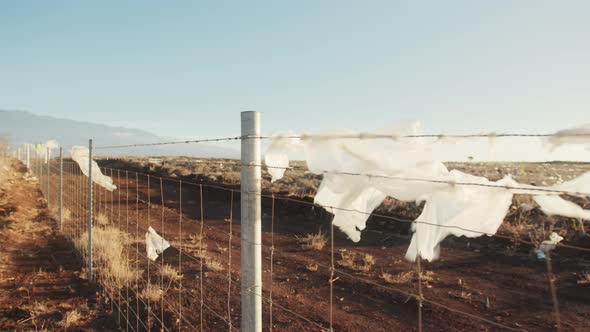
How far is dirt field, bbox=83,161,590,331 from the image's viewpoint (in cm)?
467

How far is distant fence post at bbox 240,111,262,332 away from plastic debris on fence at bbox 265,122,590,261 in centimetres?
17

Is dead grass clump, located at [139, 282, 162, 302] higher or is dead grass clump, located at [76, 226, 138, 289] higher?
dead grass clump, located at [76, 226, 138, 289]

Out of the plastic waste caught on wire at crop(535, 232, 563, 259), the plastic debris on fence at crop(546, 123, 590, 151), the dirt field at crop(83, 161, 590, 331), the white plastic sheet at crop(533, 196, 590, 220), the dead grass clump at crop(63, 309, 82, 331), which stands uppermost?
the plastic debris on fence at crop(546, 123, 590, 151)

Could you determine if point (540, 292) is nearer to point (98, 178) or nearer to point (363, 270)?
point (363, 270)

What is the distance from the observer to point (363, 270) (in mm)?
Result: 6531

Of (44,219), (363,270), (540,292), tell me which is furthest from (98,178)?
(540,292)

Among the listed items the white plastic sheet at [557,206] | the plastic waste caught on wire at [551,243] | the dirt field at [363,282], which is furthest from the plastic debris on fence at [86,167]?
the white plastic sheet at [557,206]

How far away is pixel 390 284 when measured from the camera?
19.6 feet

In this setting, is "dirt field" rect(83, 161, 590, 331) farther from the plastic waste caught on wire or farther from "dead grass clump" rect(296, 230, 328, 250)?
the plastic waste caught on wire

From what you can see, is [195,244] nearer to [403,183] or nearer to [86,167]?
[86,167]

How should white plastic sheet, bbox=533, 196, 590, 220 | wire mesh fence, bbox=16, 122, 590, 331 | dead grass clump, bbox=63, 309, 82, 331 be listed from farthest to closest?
wire mesh fence, bbox=16, 122, 590, 331 < dead grass clump, bbox=63, 309, 82, 331 < white plastic sheet, bbox=533, 196, 590, 220

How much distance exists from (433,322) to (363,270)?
188cm

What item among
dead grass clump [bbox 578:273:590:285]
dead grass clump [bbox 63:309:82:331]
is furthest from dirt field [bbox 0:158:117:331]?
dead grass clump [bbox 578:273:590:285]

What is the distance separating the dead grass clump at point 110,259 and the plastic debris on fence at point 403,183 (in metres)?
3.31
